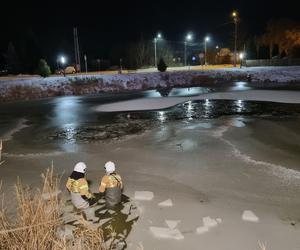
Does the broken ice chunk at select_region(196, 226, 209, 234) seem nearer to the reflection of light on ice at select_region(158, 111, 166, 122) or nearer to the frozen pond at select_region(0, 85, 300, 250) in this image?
the frozen pond at select_region(0, 85, 300, 250)

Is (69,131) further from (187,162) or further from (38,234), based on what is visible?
(38,234)

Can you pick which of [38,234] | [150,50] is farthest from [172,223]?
[150,50]

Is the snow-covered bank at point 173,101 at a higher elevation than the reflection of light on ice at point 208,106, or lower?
higher

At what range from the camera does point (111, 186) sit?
662 centimetres

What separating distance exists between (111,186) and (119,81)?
26911 mm

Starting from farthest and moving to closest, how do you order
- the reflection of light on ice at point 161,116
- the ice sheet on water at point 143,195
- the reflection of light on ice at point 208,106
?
1. the reflection of light on ice at point 208,106
2. the reflection of light on ice at point 161,116
3. the ice sheet on water at point 143,195

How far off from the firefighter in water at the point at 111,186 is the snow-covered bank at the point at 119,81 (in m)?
22.6

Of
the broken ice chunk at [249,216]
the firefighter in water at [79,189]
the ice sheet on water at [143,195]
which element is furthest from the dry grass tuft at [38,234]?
the broken ice chunk at [249,216]

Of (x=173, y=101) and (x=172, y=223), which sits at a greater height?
(x=173, y=101)

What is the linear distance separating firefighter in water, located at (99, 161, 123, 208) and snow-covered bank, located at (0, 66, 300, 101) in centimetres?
2264

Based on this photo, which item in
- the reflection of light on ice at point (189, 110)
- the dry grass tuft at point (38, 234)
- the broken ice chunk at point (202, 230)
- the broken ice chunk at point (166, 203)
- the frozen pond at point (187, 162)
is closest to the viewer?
the dry grass tuft at point (38, 234)

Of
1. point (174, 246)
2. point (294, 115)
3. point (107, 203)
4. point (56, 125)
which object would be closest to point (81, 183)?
point (107, 203)

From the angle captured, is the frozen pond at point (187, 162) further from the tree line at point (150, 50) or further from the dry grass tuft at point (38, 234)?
the tree line at point (150, 50)

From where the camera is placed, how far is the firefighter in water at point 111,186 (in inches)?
261
